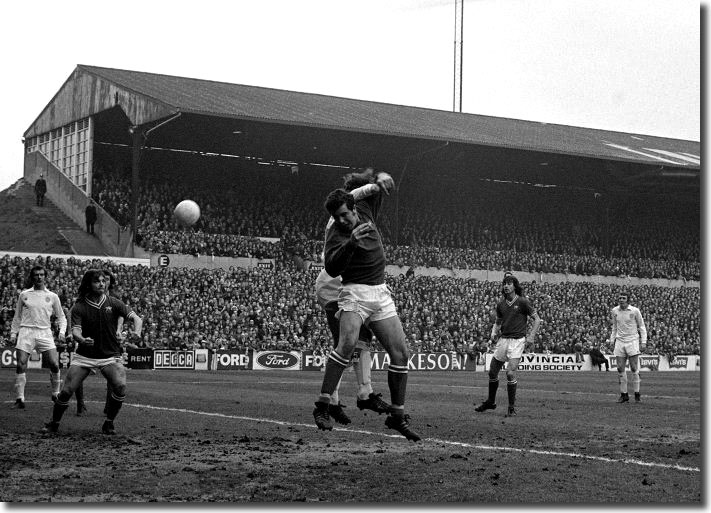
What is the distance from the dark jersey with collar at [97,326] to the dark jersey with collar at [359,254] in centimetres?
422

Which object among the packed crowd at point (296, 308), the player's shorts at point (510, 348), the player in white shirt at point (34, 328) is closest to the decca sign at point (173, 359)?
the packed crowd at point (296, 308)

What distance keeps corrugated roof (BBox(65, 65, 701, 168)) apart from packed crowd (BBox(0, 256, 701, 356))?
6842 mm

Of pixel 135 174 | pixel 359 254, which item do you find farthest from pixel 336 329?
pixel 135 174

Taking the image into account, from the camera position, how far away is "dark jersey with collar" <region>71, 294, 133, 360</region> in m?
12.8

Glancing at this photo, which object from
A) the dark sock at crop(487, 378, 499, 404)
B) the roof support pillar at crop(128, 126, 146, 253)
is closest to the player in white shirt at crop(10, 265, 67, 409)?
the dark sock at crop(487, 378, 499, 404)

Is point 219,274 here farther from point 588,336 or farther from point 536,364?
point 588,336

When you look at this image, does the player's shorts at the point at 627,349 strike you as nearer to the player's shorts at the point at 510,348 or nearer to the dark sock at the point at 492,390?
the player's shorts at the point at 510,348

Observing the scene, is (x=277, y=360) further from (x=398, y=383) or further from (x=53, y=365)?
(x=398, y=383)

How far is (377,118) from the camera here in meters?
51.8

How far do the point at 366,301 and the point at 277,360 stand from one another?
28820 mm

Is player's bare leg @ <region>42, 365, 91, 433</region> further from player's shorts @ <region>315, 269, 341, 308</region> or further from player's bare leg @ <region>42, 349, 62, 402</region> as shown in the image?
player's bare leg @ <region>42, 349, 62, 402</region>

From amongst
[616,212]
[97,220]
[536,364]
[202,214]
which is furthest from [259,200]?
[616,212]

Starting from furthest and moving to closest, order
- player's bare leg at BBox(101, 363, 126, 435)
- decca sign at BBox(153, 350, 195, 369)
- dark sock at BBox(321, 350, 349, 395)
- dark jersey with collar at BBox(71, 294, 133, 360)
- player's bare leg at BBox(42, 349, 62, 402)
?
decca sign at BBox(153, 350, 195, 369) < player's bare leg at BBox(42, 349, 62, 402) < dark jersey with collar at BBox(71, 294, 133, 360) < player's bare leg at BBox(101, 363, 126, 435) < dark sock at BBox(321, 350, 349, 395)

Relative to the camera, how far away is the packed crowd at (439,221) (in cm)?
4750
